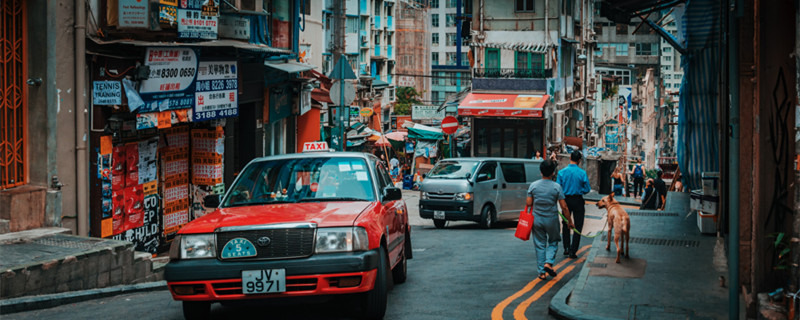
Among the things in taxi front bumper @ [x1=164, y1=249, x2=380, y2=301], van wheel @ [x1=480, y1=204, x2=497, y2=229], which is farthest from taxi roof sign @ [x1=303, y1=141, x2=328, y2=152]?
van wheel @ [x1=480, y1=204, x2=497, y2=229]

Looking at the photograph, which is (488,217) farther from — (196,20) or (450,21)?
(450,21)

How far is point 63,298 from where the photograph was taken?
30.6 feet

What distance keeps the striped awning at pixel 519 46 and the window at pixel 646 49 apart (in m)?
43.2

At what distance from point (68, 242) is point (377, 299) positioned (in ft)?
17.0

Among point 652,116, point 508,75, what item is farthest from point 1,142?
point 652,116

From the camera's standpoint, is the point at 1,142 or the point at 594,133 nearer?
the point at 1,142

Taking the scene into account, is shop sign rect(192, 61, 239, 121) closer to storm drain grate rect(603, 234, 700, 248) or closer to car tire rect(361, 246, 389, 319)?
storm drain grate rect(603, 234, 700, 248)

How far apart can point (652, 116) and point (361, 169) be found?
81402 millimetres

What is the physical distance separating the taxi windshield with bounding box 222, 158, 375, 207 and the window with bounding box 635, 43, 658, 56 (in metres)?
75.2

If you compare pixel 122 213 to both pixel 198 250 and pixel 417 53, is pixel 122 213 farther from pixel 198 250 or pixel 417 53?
pixel 417 53

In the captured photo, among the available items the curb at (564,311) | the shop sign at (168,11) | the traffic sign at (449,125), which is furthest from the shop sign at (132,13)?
the traffic sign at (449,125)

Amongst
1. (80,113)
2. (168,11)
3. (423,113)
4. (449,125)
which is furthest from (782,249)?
(423,113)

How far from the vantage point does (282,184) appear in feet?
30.1

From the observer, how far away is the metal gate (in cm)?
1130
